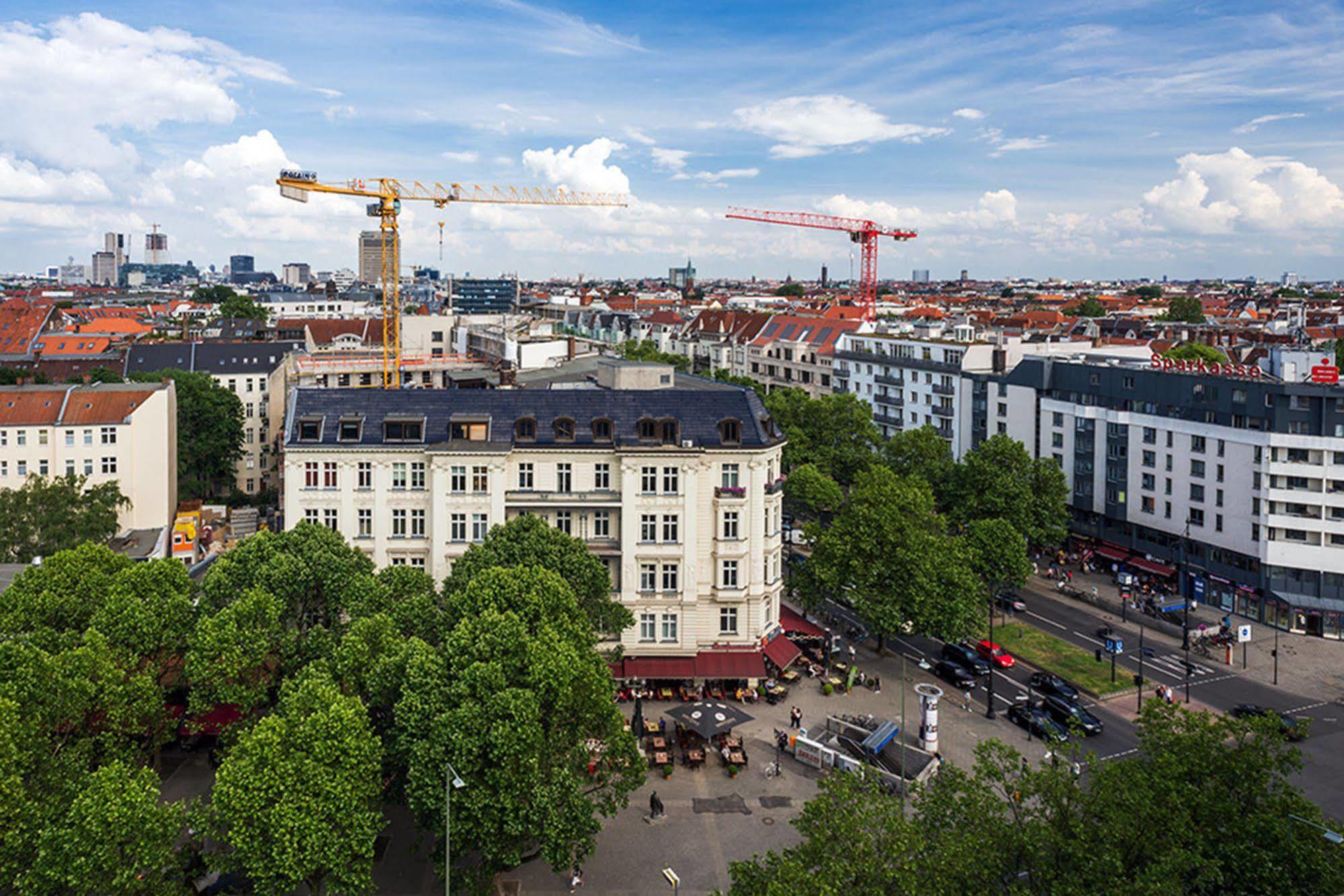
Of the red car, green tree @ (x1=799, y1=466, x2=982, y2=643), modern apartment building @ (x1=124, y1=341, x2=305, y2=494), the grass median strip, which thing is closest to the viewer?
green tree @ (x1=799, y1=466, x2=982, y2=643)

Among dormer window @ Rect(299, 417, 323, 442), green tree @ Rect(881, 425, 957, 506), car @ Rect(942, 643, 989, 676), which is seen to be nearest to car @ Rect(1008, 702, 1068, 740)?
car @ Rect(942, 643, 989, 676)

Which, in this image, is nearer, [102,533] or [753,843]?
[753,843]

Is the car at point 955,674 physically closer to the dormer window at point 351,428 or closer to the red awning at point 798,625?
the red awning at point 798,625

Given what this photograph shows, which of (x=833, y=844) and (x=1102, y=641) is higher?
(x=833, y=844)

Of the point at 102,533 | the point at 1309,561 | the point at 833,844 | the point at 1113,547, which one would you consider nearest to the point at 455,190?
the point at 102,533

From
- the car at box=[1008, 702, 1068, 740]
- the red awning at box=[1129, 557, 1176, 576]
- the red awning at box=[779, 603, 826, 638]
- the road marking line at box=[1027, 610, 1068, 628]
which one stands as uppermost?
the red awning at box=[1129, 557, 1176, 576]

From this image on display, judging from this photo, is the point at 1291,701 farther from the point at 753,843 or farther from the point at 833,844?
the point at 833,844

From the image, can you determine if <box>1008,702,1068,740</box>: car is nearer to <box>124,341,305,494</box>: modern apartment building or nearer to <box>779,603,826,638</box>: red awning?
<box>779,603,826,638</box>: red awning
